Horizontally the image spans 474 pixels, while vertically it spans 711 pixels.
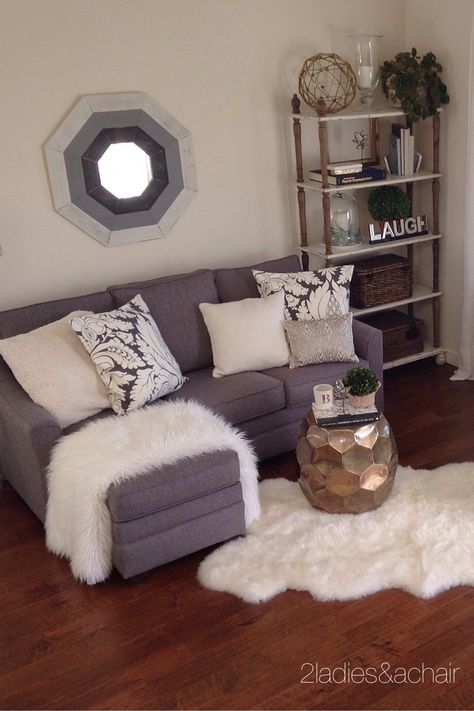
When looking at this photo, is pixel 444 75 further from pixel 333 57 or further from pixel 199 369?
pixel 199 369

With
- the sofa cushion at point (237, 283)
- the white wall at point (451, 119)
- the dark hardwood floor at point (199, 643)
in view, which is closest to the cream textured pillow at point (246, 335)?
the sofa cushion at point (237, 283)

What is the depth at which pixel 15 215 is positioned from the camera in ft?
12.7

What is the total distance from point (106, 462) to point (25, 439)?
440 millimetres

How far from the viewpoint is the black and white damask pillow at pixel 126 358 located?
11.4 ft

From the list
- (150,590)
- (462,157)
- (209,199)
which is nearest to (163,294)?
(209,199)

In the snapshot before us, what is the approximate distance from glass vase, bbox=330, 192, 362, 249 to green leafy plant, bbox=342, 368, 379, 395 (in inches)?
55.3

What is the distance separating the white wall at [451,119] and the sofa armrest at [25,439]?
2662mm

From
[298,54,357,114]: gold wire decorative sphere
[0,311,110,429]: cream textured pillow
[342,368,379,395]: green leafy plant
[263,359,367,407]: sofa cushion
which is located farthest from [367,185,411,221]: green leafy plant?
[0,311,110,429]: cream textured pillow

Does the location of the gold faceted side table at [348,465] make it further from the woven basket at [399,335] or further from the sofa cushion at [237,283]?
the woven basket at [399,335]

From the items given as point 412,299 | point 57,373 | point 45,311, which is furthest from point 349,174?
point 57,373

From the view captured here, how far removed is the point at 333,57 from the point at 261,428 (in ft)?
6.91

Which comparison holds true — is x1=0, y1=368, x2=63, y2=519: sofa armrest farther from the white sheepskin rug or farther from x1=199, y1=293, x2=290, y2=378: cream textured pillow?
x1=199, y1=293, x2=290, y2=378: cream textured pillow

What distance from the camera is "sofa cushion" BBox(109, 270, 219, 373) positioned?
12.8 ft

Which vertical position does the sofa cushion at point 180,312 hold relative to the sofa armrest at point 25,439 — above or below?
above
